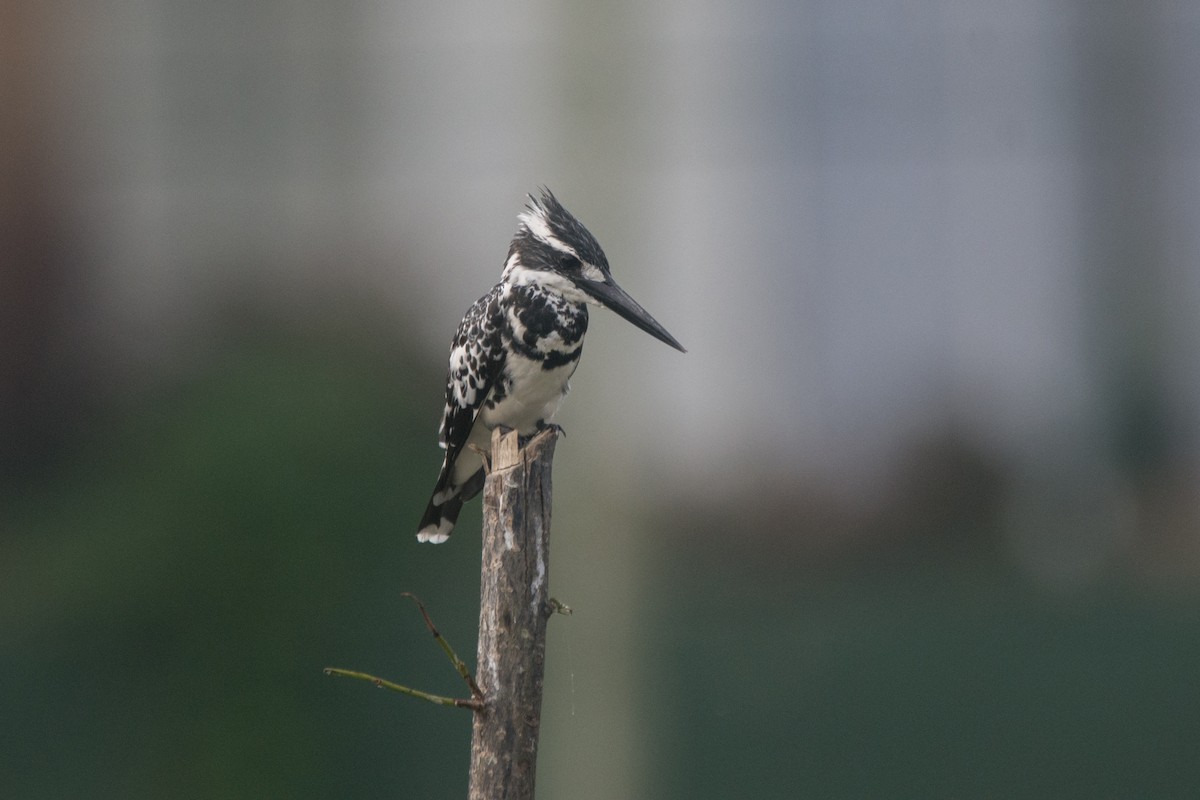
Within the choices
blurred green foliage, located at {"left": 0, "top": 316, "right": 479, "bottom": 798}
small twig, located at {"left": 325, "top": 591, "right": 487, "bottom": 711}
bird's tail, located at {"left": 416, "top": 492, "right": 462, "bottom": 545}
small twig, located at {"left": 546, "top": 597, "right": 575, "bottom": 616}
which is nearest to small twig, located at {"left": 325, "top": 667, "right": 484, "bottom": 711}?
small twig, located at {"left": 325, "top": 591, "right": 487, "bottom": 711}

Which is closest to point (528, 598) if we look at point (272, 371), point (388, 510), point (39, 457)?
point (388, 510)

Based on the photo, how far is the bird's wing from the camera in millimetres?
2584

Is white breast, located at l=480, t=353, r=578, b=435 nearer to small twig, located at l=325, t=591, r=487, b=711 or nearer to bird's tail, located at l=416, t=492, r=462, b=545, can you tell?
bird's tail, located at l=416, t=492, r=462, b=545

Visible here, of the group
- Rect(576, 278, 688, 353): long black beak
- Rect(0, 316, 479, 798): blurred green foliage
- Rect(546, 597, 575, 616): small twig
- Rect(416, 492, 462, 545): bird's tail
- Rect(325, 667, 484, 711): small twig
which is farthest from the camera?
Rect(0, 316, 479, 798): blurred green foliage

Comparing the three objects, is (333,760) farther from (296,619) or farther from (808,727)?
(808,727)

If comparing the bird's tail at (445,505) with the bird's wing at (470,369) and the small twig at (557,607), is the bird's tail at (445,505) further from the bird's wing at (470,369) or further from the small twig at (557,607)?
the small twig at (557,607)

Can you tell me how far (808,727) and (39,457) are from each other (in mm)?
3676

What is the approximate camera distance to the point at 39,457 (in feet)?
18.7

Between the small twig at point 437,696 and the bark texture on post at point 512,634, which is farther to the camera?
the bark texture on post at point 512,634

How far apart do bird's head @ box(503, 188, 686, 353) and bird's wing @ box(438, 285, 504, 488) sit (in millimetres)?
108

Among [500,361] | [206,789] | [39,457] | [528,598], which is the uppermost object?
[500,361]

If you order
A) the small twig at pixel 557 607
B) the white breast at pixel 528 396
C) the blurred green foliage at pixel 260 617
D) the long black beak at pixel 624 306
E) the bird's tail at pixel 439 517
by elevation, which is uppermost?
the long black beak at pixel 624 306

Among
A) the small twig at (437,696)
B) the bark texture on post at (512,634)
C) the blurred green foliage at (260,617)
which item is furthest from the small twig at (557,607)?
the blurred green foliage at (260,617)

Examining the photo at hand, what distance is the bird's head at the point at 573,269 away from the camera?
2.51 metres
